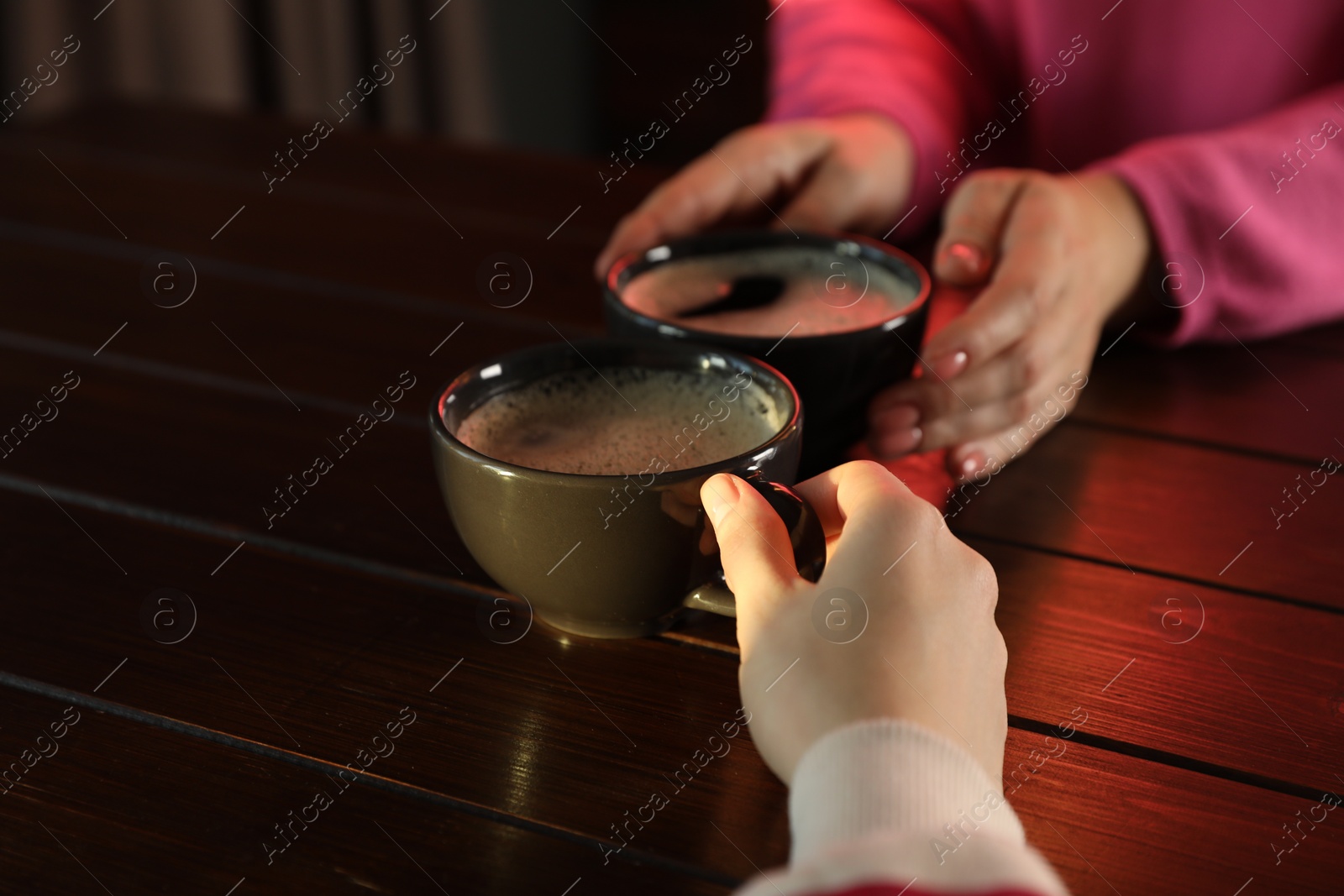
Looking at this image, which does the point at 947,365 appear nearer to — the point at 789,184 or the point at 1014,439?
the point at 1014,439

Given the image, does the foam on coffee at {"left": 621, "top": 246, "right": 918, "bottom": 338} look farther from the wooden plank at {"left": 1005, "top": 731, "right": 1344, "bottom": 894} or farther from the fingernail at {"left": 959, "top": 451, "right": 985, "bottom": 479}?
the wooden plank at {"left": 1005, "top": 731, "right": 1344, "bottom": 894}

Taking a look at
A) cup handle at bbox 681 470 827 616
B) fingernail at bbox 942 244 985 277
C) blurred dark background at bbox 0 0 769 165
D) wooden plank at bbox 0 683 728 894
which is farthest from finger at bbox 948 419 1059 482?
blurred dark background at bbox 0 0 769 165

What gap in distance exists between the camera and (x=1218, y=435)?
0.71 meters

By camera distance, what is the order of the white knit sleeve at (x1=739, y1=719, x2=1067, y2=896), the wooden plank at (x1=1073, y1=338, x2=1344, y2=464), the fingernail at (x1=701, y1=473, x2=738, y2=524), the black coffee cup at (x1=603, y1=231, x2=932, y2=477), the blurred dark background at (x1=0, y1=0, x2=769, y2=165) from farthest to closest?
the blurred dark background at (x1=0, y1=0, x2=769, y2=165), the wooden plank at (x1=1073, y1=338, x2=1344, y2=464), the black coffee cup at (x1=603, y1=231, x2=932, y2=477), the fingernail at (x1=701, y1=473, x2=738, y2=524), the white knit sleeve at (x1=739, y1=719, x2=1067, y2=896)

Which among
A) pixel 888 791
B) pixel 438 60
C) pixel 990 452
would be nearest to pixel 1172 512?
pixel 990 452

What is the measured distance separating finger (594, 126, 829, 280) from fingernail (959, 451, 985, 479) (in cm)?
27

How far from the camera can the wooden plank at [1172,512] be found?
23.1 inches

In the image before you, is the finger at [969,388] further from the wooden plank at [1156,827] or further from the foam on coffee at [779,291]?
the wooden plank at [1156,827]

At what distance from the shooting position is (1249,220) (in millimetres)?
823

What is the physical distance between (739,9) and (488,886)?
250 centimetres

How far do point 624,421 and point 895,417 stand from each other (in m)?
0.16

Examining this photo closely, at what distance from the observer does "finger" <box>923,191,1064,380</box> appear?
2.20 ft

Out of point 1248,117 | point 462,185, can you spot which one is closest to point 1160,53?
point 1248,117

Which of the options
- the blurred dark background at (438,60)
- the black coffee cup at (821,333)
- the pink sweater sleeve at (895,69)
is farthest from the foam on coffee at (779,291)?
the blurred dark background at (438,60)
